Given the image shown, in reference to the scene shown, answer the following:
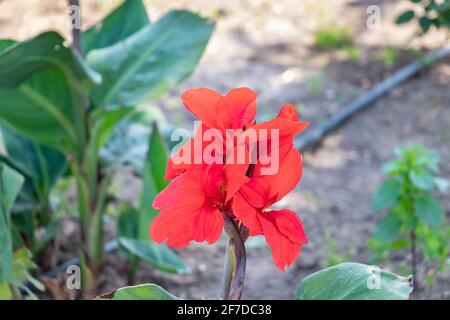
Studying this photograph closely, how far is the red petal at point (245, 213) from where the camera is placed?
1.08 m

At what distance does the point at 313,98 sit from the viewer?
13.0ft

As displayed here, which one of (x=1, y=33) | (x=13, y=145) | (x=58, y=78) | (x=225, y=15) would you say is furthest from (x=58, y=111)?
(x=225, y=15)

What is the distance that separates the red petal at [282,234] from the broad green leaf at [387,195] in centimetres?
129

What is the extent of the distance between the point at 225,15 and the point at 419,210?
2.60 meters

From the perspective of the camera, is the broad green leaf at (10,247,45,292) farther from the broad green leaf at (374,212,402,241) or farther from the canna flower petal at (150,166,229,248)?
the broad green leaf at (374,212,402,241)

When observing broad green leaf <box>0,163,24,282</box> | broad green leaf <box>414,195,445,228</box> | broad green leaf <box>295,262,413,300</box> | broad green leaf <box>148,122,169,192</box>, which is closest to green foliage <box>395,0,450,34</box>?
broad green leaf <box>414,195,445,228</box>

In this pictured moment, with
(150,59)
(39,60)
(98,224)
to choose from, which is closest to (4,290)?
(39,60)

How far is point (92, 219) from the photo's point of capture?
2.48m

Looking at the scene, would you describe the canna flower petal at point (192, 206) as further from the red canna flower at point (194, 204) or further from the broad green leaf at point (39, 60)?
the broad green leaf at point (39, 60)

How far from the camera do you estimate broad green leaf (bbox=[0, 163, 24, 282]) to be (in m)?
1.55

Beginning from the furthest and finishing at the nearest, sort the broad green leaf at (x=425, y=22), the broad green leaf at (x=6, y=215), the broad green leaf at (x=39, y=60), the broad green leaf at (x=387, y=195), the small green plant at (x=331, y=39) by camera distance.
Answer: the small green plant at (x=331, y=39) → the broad green leaf at (x=425, y=22) → the broad green leaf at (x=387, y=195) → the broad green leaf at (x=39, y=60) → the broad green leaf at (x=6, y=215)

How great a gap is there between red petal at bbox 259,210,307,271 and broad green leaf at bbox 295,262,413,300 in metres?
0.13

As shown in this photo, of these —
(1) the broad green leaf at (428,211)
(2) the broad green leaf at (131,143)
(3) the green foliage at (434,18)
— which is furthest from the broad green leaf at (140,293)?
(3) the green foliage at (434,18)

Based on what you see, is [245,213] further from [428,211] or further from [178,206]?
[428,211]
